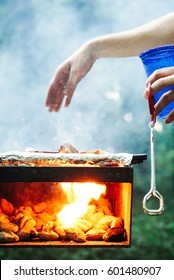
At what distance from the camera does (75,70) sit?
133 inches

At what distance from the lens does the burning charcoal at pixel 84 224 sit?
288 centimetres

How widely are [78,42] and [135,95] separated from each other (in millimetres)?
850

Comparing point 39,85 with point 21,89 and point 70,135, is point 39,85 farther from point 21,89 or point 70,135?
point 70,135

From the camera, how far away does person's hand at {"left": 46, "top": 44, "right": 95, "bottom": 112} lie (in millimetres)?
3381

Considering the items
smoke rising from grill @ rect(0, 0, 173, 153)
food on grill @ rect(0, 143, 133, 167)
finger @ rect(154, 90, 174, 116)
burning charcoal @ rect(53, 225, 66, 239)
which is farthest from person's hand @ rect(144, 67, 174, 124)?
smoke rising from grill @ rect(0, 0, 173, 153)

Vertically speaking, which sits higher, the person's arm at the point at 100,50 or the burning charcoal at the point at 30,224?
the person's arm at the point at 100,50

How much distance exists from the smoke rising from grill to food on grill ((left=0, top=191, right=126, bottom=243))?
1.34 metres

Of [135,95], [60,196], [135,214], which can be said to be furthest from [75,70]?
[135,214]

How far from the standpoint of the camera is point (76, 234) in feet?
9.23

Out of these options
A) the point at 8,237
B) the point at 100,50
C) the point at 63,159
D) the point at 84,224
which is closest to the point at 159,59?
the point at 63,159

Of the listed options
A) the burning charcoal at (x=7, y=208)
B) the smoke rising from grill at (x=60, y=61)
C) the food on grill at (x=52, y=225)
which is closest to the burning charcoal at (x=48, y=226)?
the food on grill at (x=52, y=225)

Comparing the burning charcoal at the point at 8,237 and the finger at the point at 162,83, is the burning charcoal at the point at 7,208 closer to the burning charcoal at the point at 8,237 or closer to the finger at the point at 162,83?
the burning charcoal at the point at 8,237

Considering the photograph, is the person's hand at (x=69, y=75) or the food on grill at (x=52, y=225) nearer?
the food on grill at (x=52, y=225)

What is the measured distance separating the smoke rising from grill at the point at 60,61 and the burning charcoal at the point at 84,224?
144 centimetres
